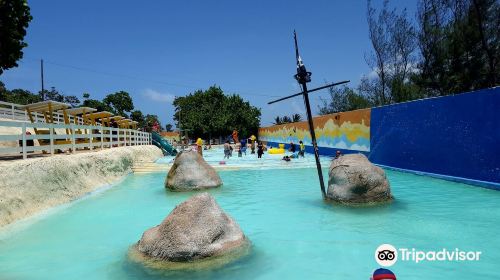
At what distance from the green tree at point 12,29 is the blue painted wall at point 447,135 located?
1779cm

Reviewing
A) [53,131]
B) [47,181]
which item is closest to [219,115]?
[53,131]

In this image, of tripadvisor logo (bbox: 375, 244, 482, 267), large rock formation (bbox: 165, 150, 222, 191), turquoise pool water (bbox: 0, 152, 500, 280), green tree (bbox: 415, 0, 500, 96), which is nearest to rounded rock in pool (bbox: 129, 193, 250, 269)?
turquoise pool water (bbox: 0, 152, 500, 280)

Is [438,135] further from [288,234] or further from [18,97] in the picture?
[18,97]

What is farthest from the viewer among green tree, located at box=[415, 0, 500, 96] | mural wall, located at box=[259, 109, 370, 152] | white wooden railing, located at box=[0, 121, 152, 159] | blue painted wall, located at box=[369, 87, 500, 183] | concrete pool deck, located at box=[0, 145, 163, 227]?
green tree, located at box=[415, 0, 500, 96]

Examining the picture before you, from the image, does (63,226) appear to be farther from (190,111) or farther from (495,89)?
(190,111)

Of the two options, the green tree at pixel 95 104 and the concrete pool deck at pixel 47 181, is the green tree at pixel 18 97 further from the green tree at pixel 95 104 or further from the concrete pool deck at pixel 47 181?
the concrete pool deck at pixel 47 181

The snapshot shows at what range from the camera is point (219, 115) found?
5759 cm

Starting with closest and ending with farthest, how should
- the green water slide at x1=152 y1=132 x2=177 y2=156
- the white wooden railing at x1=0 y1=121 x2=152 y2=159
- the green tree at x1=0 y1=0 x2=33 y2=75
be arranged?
the white wooden railing at x1=0 y1=121 x2=152 y2=159, the green tree at x1=0 y1=0 x2=33 y2=75, the green water slide at x1=152 y1=132 x2=177 y2=156

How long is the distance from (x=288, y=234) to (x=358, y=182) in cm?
282

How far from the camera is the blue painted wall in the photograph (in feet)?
37.8

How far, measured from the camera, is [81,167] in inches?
518

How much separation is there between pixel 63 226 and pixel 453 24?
2890 centimetres

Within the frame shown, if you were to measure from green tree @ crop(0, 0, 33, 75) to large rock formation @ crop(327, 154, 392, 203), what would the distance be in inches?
651

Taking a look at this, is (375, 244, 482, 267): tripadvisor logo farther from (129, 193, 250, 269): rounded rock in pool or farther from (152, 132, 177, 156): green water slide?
(152, 132, 177, 156): green water slide
